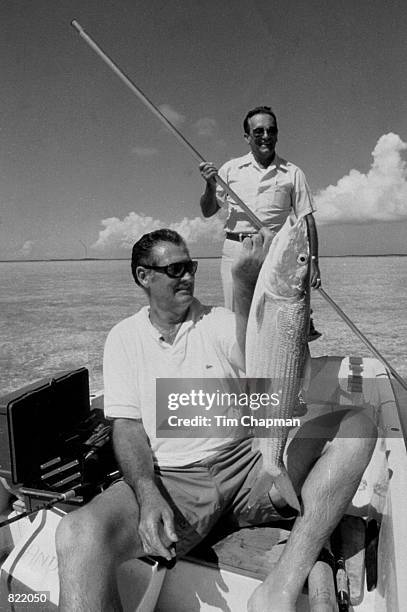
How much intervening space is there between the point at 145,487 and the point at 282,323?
90 centimetres

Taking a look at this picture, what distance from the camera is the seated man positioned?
5.84ft

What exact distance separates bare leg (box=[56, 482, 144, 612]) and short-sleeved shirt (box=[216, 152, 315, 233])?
2.62 meters

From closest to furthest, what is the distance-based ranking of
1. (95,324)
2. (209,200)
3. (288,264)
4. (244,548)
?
(288,264) < (244,548) < (209,200) < (95,324)

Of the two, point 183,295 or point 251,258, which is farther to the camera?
point 183,295

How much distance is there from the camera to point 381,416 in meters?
3.15

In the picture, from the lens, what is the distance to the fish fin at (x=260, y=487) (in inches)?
78.4

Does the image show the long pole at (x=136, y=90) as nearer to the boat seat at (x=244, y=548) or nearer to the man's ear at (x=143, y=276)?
the man's ear at (x=143, y=276)

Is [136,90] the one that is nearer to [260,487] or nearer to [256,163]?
[256,163]

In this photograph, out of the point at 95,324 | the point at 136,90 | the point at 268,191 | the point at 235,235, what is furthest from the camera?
the point at 95,324

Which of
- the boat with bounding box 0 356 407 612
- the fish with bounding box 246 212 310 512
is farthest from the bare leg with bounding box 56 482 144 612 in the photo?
the fish with bounding box 246 212 310 512

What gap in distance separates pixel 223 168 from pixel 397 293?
17485mm

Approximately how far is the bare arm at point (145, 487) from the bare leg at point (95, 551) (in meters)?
0.06

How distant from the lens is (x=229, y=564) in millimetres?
2057

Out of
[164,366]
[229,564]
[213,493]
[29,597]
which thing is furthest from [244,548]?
[29,597]
